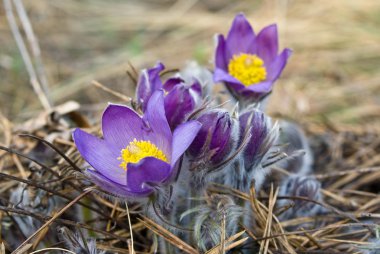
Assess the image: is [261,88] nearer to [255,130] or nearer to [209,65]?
[255,130]

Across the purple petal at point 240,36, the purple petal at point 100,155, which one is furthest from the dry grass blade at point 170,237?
the purple petal at point 240,36

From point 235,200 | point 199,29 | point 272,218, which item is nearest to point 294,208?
point 272,218

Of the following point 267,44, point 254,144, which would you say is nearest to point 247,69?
point 267,44

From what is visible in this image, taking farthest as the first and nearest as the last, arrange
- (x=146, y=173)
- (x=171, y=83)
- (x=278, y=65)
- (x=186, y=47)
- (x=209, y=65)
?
(x=186, y=47) < (x=209, y=65) < (x=278, y=65) < (x=171, y=83) < (x=146, y=173)

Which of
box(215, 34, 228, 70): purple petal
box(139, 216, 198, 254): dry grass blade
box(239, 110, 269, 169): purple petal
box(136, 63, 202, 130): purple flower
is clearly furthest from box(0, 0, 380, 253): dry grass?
box(215, 34, 228, 70): purple petal

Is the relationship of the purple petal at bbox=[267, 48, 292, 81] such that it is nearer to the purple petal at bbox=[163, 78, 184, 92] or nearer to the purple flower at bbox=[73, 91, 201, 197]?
the purple petal at bbox=[163, 78, 184, 92]
